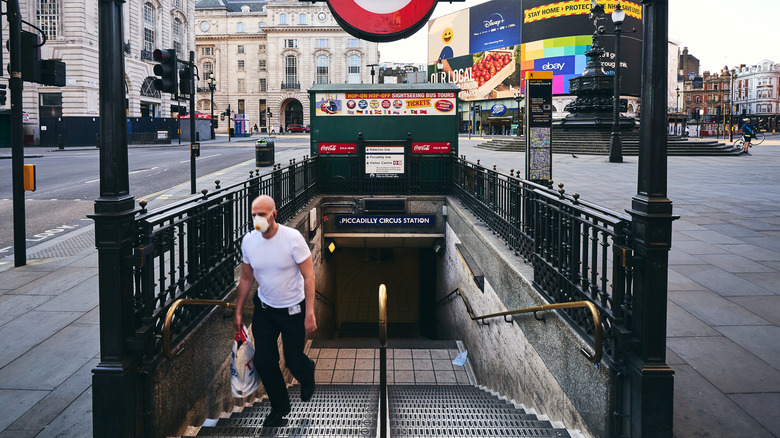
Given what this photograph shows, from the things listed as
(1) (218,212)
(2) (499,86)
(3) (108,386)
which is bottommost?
(3) (108,386)

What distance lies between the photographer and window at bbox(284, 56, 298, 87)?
9431cm

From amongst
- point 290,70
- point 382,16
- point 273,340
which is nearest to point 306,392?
point 273,340

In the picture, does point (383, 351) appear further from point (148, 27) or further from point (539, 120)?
point (148, 27)

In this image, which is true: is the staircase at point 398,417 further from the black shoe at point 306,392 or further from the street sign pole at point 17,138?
the street sign pole at point 17,138

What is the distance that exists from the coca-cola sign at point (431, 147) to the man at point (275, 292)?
958 cm

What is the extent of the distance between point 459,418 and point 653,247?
2398mm

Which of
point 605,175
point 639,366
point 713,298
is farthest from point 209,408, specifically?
point 605,175

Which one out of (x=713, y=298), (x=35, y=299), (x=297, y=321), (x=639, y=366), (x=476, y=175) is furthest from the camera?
(x=476, y=175)

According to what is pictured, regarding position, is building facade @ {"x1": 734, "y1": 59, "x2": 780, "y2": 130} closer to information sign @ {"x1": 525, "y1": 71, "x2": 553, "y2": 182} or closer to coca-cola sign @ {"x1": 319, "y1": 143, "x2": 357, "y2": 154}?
coca-cola sign @ {"x1": 319, "y1": 143, "x2": 357, "y2": 154}

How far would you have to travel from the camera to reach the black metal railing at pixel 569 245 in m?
3.91

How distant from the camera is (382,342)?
414 cm

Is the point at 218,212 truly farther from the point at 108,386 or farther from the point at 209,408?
the point at 108,386

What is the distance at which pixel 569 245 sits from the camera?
4969 millimetres

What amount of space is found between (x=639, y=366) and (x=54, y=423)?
3.90m
